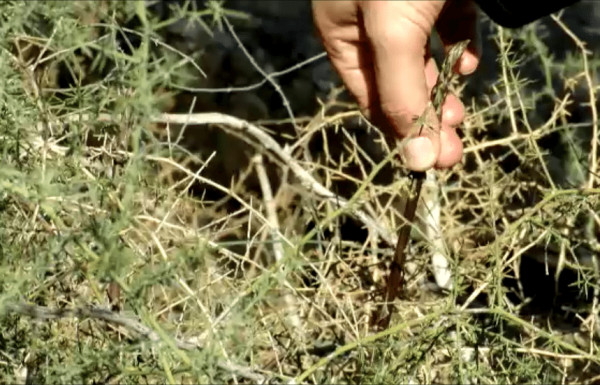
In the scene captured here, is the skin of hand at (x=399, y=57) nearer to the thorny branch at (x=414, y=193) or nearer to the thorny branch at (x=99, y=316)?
the thorny branch at (x=414, y=193)

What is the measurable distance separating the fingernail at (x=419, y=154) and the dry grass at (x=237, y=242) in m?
0.05

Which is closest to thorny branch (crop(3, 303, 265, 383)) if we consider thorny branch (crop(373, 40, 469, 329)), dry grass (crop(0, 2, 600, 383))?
dry grass (crop(0, 2, 600, 383))

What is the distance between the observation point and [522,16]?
0.94m

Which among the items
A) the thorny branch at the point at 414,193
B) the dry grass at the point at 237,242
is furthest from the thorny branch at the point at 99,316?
the thorny branch at the point at 414,193

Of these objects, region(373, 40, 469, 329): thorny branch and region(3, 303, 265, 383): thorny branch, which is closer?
region(3, 303, 265, 383): thorny branch

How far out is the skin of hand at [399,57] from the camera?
2.86ft

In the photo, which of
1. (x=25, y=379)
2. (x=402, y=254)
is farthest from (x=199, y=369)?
(x=402, y=254)

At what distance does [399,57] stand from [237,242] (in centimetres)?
26

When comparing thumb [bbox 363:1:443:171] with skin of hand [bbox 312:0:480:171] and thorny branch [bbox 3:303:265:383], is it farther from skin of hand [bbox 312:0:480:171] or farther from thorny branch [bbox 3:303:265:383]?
thorny branch [bbox 3:303:265:383]

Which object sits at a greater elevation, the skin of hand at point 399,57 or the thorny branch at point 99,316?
the skin of hand at point 399,57

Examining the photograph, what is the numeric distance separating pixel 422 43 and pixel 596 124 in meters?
0.43

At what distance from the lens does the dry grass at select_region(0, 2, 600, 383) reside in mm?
785

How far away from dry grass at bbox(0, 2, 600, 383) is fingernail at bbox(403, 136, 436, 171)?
0.05 metres

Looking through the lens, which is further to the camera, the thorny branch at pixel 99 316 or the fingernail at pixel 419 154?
the fingernail at pixel 419 154
